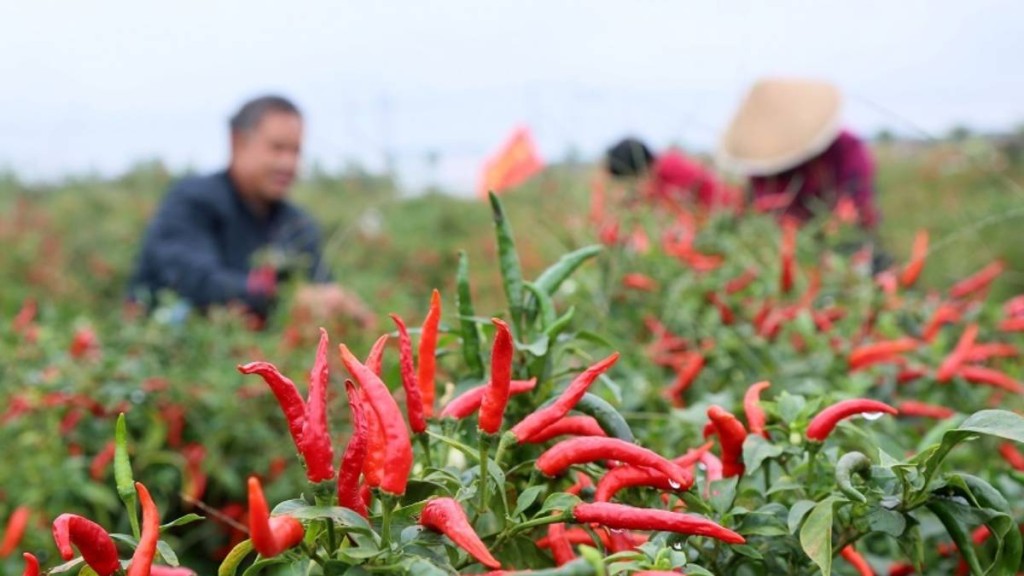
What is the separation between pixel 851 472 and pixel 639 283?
1487 mm

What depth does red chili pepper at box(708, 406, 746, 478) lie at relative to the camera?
1.04 metres

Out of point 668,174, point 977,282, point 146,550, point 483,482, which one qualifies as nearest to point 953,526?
point 483,482

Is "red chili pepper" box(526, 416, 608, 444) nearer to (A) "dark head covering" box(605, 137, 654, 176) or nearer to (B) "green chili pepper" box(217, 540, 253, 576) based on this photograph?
(B) "green chili pepper" box(217, 540, 253, 576)

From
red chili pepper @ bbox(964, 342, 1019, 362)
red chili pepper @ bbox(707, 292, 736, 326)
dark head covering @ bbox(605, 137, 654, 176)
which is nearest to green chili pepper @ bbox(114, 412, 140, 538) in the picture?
red chili pepper @ bbox(964, 342, 1019, 362)

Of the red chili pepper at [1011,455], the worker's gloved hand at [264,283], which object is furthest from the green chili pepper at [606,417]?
the worker's gloved hand at [264,283]

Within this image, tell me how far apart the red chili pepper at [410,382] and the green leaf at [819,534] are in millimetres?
343

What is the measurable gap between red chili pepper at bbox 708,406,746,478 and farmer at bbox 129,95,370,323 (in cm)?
294

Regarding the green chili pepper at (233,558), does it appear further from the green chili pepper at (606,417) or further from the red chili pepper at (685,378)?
the red chili pepper at (685,378)

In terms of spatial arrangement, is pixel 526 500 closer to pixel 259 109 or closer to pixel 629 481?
pixel 629 481

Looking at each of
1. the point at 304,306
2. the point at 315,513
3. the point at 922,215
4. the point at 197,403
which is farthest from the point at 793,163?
the point at 922,215

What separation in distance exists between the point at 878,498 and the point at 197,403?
6.79 ft

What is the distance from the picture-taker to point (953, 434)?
876 mm

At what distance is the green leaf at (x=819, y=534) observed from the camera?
891mm

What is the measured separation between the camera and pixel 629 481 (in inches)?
37.6
